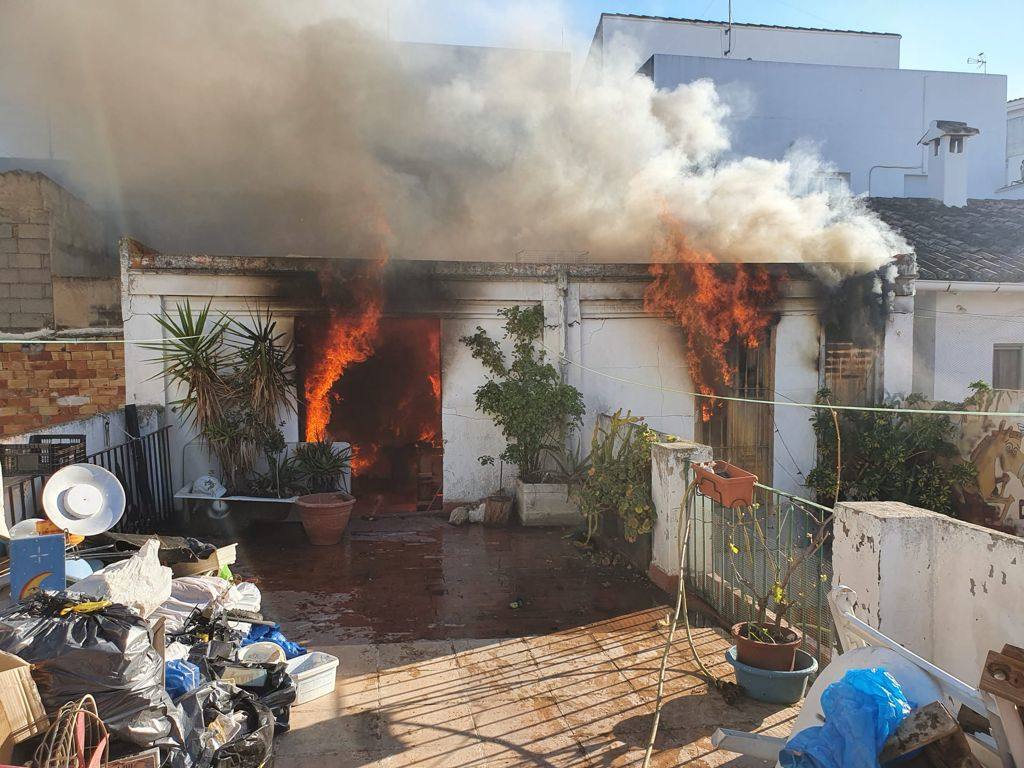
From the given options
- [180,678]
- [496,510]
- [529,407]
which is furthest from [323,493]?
[180,678]

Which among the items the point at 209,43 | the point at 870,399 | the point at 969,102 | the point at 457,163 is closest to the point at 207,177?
the point at 209,43

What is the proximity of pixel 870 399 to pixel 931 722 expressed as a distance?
28.0ft

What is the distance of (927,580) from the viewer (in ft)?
13.1

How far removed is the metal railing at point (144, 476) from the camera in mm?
7812

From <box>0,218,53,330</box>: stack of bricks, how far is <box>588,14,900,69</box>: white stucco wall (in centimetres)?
1512

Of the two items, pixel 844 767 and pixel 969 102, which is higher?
pixel 969 102

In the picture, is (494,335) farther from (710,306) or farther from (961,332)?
(961,332)

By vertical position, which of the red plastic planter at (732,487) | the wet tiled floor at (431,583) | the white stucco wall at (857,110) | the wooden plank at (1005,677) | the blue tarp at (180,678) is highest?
the white stucco wall at (857,110)

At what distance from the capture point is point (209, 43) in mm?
12102

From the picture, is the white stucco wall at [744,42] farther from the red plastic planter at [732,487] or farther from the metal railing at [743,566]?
the red plastic planter at [732,487]

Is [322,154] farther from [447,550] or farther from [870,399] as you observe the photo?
[870,399]

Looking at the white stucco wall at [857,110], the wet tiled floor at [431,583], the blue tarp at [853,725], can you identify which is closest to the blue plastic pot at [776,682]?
the blue tarp at [853,725]

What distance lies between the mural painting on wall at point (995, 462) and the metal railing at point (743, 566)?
393cm

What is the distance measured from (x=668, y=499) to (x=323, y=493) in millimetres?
4447
